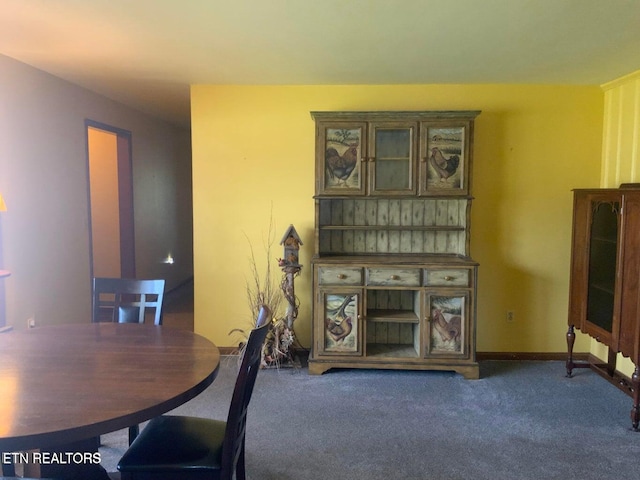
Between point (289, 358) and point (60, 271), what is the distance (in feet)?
6.79

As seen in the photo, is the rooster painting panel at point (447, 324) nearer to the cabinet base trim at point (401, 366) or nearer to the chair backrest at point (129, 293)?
the cabinet base trim at point (401, 366)

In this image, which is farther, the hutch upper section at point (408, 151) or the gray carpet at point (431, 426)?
the hutch upper section at point (408, 151)

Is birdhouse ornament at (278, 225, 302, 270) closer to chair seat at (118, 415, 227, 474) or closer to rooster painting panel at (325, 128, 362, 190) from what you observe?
rooster painting panel at (325, 128, 362, 190)

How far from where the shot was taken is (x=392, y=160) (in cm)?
375

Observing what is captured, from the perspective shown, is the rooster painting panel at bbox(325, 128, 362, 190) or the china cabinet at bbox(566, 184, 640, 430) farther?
the rooster painting panel at bbox(325, 128, 362, 190)

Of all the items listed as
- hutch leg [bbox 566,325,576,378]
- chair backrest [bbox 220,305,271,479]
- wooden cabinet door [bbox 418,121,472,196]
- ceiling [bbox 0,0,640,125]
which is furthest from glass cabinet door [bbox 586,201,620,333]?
chair backrest [bbox 220,305,271,479]

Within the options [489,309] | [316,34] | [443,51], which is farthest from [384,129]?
[489,309]

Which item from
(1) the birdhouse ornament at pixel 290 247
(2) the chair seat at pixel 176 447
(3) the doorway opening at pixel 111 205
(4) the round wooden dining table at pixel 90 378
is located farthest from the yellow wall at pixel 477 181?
(2) the chair seat at pixel 176 447

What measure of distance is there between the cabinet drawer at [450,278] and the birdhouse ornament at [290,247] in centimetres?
108

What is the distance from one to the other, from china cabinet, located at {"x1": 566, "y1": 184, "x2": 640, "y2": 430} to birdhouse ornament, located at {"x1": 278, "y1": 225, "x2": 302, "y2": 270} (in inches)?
86.1

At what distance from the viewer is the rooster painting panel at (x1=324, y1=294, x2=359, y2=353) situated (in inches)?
→ 142

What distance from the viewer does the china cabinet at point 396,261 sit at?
3559mm

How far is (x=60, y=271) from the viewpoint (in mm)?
3904

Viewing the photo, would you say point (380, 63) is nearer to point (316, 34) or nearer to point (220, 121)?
point (316, 34)
